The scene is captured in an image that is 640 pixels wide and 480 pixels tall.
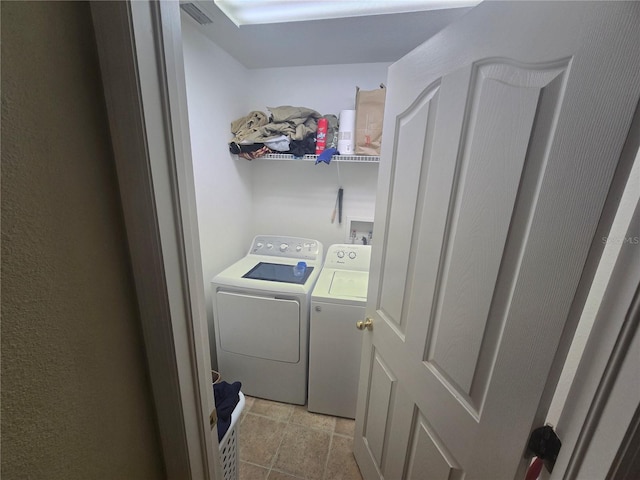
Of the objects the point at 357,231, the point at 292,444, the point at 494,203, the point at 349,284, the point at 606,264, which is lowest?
the point at 292,444

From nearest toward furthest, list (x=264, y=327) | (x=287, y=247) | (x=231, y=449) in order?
(x=231, y=449) → (x=264, y=327) → (x=287, y=247)

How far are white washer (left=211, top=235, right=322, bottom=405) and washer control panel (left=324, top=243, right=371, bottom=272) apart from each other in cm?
18

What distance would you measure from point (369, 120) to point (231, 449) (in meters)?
2.12

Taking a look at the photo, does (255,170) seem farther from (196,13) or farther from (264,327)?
(264,327)

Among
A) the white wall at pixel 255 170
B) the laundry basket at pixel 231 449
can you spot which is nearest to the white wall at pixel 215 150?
the white wall at pixel 255 170

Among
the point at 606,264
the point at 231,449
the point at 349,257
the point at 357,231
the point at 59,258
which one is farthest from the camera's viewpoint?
the point at 357,231

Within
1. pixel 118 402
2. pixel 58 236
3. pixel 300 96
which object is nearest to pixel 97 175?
pixel 58 236

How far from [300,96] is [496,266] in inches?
85.9

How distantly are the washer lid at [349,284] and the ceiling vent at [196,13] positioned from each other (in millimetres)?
1844

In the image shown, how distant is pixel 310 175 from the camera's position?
7.77ft

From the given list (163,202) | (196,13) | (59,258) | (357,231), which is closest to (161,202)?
(163,202)

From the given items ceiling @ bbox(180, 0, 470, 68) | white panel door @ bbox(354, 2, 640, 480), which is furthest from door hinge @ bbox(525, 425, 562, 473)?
ceiling @ bbox(180, 0, 470, 68)

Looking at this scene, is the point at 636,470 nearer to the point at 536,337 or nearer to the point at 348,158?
the point at 536,337

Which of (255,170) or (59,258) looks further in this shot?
(255,170)
